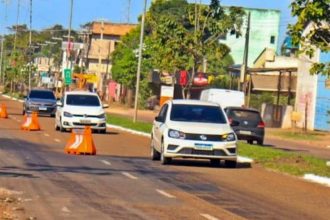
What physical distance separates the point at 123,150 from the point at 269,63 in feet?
225

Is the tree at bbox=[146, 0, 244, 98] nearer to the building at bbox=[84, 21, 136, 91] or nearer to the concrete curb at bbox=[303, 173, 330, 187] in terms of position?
the concrete curb at bbox=[303, 173, 330, 187]

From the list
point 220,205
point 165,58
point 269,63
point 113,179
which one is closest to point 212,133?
point 113,179

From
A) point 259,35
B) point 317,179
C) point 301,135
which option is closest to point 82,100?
point 317,179

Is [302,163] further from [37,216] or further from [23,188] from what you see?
[37,216]

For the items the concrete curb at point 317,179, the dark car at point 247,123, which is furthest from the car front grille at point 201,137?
the dark car at point 247,123

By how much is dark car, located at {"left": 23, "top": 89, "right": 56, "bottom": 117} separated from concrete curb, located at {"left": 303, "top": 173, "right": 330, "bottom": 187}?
3525 cm

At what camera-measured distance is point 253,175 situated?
23969 millimetres

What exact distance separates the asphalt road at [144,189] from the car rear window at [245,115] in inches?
464

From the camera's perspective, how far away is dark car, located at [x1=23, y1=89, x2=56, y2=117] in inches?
2309

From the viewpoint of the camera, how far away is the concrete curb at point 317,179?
75.4ft

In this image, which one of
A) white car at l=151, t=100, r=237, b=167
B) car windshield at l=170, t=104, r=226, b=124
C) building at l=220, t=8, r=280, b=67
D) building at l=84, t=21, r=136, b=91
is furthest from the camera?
building at l=84, t=21, r=136, b=91

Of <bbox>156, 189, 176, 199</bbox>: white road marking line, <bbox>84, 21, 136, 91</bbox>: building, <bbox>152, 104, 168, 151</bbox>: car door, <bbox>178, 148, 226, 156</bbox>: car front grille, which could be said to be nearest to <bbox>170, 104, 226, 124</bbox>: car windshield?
<bbox>152, 104, 168, 151</bbox>: car door

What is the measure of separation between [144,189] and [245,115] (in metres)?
22.7

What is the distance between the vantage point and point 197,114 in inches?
1046
